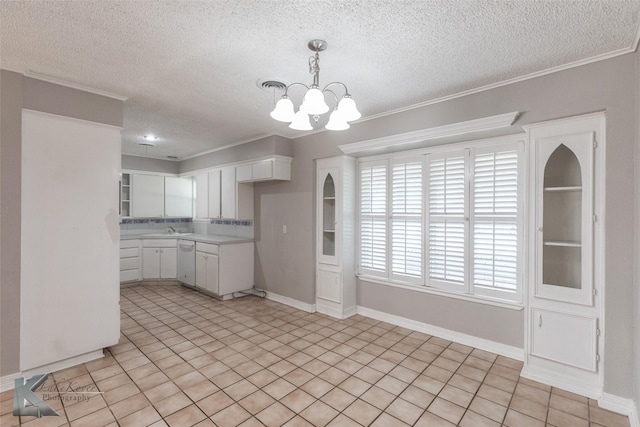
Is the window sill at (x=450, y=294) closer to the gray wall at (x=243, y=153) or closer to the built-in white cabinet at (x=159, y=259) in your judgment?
the gray wall at (x=243, y=153)

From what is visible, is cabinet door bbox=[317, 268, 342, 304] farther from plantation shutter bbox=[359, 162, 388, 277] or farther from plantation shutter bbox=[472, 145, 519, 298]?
plantation shutter bbox=[472, 145, 519, 298]

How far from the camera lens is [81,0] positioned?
64.8 inches

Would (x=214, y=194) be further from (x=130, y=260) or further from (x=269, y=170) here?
(x=130, y=260)

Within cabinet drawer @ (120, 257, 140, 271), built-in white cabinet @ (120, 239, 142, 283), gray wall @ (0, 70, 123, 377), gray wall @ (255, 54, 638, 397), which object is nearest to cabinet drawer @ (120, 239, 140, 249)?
built-in white cabinet @ (120, 239, 142, 283)

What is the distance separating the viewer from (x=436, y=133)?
3.05 meters

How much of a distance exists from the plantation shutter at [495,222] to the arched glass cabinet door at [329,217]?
1.68m

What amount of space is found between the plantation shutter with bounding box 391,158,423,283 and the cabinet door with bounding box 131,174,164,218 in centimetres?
474

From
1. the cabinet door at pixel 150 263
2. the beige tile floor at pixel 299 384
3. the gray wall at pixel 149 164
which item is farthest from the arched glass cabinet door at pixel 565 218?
the gray wall at pixel 149 164

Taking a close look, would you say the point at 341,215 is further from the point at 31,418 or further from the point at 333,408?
the point at 31,418

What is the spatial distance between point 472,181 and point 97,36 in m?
3.28

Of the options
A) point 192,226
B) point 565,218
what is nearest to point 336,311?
point 565,218

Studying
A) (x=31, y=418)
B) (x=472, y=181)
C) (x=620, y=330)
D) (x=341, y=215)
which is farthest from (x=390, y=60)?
(x=31, y=418)

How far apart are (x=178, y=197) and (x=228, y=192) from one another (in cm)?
193

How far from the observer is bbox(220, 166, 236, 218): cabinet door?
4.98 meters
